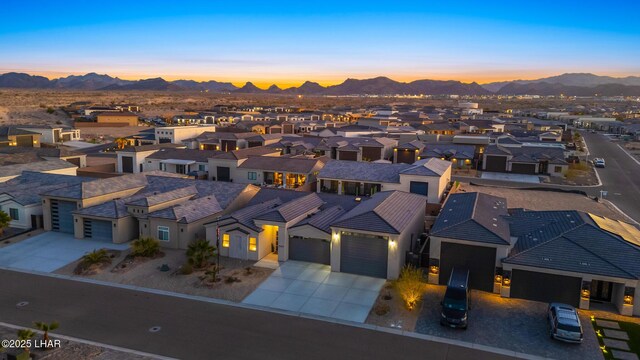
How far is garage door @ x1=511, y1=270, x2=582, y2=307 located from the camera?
2438cm

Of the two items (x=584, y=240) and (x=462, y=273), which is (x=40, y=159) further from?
(x=584, y=240)

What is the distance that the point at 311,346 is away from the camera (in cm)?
2047

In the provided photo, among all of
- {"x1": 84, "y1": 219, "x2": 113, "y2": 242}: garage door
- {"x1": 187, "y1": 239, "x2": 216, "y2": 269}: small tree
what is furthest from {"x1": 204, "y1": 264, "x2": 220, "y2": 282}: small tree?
{"x1": 84, "y1": 219, "x2": 113, "y2": 242}: garage door

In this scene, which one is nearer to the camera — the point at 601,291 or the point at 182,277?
the point at 601,291

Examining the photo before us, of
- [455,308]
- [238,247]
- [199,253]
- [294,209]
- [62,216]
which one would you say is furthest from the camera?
[62,216]

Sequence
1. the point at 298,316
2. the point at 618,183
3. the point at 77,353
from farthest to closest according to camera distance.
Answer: the point at 618,183 → the point at 298,316 → the point at 77,353

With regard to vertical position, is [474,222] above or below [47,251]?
above

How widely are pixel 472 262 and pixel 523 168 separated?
48.7 meters

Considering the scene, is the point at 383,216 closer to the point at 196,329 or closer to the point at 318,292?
the point at 318,292

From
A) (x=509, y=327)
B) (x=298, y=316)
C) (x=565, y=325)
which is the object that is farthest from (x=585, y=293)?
(x=298, y=316)


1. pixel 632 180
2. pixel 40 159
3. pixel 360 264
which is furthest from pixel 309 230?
pixel 632 180

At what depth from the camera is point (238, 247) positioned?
31.4 m

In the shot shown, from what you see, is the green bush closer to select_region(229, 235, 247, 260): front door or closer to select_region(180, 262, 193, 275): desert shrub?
select_region(180, 262, 193, 275): desert shrub

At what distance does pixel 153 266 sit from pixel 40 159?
112ft
